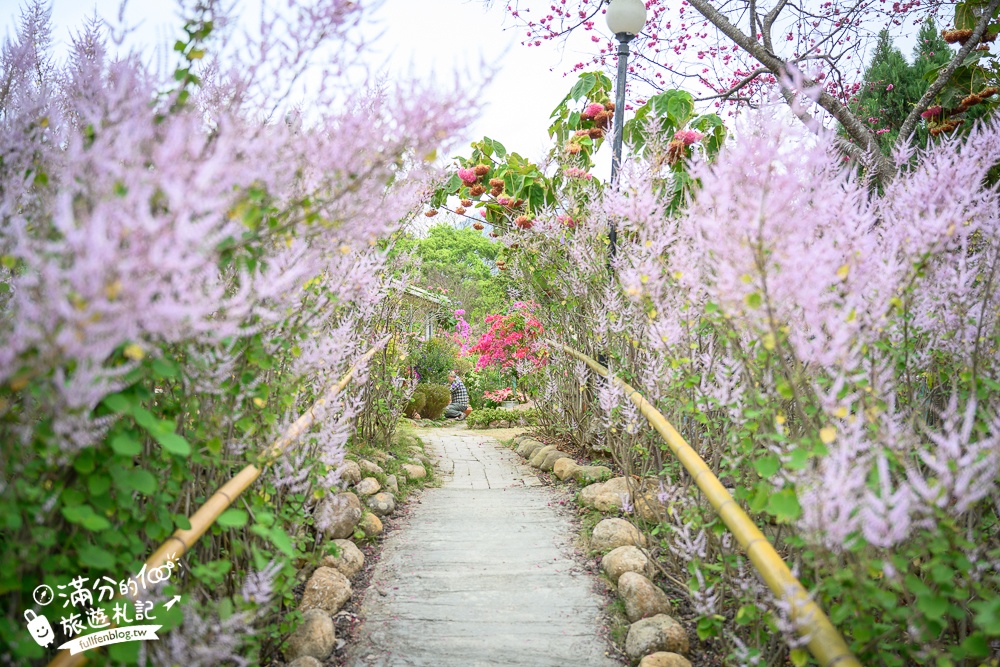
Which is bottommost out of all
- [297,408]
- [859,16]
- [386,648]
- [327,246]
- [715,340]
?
[386,648]

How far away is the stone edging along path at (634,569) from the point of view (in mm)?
2393

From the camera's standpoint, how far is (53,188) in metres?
1.52

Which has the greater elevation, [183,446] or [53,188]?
[53,188]

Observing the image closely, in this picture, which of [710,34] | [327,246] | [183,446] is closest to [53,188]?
[327,246]

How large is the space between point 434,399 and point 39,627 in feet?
28.7

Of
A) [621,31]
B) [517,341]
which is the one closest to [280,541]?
[621,31]

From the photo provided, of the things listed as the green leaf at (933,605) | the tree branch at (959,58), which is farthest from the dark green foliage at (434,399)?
the green leaf at (933,605)

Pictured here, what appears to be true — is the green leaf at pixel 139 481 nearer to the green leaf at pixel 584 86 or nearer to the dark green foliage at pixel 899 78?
the green leaf at pixel 584 86

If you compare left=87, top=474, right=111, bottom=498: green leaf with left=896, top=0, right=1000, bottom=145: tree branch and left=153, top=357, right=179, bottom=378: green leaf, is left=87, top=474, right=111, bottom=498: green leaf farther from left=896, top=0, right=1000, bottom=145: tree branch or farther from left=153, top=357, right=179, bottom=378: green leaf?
left=896, top=0, right=1000, bottom=145: tree branch

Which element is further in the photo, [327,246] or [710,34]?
[710,34]

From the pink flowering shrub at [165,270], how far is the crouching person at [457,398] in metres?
8.68

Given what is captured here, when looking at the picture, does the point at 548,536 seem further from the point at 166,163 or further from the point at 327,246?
the point at 166,163

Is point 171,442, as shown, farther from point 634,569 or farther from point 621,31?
point 621,31

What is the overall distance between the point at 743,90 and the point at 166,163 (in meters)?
6.19
